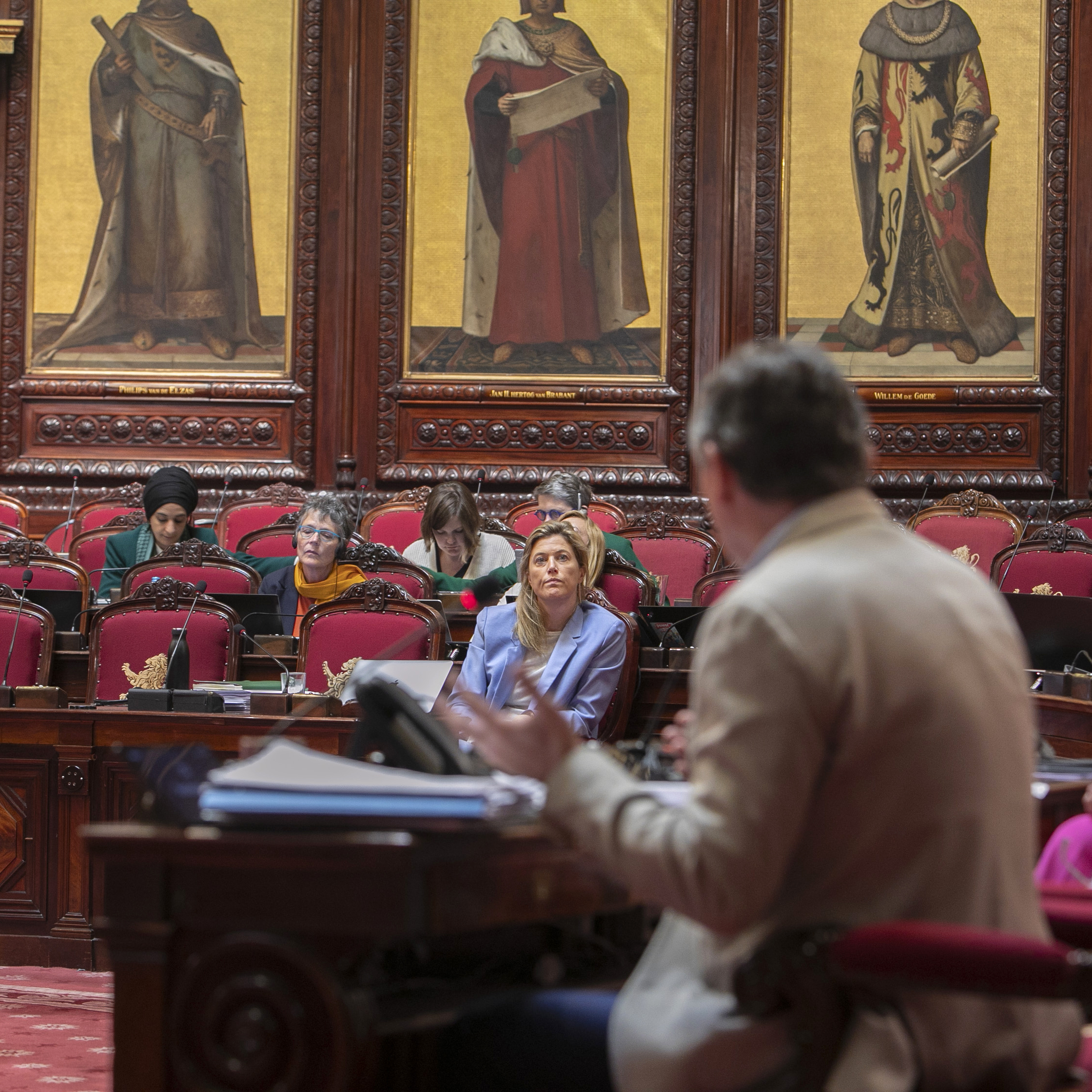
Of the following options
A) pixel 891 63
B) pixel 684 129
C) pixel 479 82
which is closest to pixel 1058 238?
pixel 891 63

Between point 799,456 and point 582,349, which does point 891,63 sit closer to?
point 582,349

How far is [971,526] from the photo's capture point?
660cm

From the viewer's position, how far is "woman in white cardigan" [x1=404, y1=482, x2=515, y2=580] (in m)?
5.88

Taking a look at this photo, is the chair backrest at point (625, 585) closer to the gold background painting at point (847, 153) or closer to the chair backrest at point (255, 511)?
the chair backrest at point (255, 511)

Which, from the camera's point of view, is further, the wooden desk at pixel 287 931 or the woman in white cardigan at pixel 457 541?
the woman in white cardigan at pixel 457 541

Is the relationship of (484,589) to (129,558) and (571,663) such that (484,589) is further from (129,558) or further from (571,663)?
(129,558)

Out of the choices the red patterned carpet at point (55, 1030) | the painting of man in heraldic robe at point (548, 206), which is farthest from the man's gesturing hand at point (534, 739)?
the painting of man in heraldic robe at point (548, 206)

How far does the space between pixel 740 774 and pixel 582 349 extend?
698cm

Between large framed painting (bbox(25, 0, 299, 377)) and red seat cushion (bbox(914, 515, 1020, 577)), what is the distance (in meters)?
3.86

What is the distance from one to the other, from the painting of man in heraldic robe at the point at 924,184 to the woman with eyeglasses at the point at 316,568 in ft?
12.1

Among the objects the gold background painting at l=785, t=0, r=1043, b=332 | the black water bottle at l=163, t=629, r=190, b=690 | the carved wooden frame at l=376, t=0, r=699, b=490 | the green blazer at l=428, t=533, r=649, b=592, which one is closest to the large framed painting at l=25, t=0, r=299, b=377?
the carved wooden frame at l=376, t=0, r=699, b=490

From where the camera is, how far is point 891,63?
25.6ft

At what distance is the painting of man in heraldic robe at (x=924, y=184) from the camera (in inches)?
303

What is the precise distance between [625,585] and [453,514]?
1.15m
